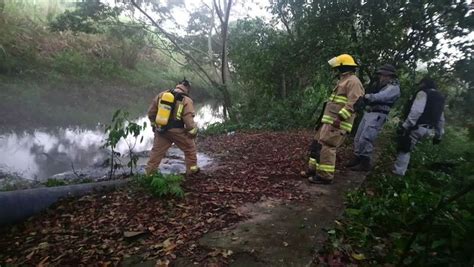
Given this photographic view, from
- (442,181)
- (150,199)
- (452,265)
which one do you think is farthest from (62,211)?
(442,181)

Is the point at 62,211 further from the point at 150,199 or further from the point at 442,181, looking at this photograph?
the point at 442,181

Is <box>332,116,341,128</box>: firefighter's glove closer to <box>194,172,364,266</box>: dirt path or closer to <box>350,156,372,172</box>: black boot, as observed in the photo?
<box>194,172,364,266</box>: dirt path

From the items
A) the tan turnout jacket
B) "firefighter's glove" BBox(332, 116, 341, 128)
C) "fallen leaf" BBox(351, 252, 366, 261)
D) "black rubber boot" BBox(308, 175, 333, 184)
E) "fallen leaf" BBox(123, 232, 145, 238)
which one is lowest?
"fallen leaf" BBox(123, 232, 145, 238)

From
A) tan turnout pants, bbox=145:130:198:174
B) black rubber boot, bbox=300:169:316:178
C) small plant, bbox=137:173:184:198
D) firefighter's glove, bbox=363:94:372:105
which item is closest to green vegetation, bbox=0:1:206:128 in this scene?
tan turnout pants, bbox=145:130:198:174

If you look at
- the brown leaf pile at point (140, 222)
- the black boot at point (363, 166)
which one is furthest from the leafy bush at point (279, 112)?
the brown leaf pile at point (140, 222)

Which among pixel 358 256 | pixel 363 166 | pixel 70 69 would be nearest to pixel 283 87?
pixel 363 166

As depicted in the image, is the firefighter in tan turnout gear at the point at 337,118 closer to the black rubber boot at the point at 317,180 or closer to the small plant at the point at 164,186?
the black rubber boot at the point at 317,180

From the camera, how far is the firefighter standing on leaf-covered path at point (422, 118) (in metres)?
5.58

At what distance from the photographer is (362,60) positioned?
8.42 meters

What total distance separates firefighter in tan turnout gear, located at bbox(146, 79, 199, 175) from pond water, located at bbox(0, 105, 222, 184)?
0.91 meters

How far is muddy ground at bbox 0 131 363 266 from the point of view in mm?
3379

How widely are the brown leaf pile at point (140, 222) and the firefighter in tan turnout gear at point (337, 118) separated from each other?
0.48 m

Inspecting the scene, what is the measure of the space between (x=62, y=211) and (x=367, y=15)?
7093 millimetres

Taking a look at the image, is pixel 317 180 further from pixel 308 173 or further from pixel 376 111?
pixel 376 111
